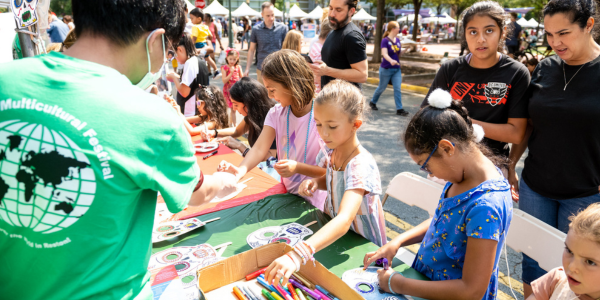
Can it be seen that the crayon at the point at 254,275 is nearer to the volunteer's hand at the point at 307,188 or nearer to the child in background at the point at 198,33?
the volunteer's hand at the point at 307,188

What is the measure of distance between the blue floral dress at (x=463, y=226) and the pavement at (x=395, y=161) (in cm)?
20

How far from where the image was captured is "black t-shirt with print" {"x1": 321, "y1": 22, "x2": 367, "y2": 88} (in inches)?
143

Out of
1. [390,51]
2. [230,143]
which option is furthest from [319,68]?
[390,51]

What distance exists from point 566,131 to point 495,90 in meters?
0.41

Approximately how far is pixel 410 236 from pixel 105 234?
126 centimetres

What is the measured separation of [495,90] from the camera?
7.16ft

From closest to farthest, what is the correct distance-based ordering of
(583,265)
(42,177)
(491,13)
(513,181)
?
(42,177), (583,265), (491,13), (513,181)

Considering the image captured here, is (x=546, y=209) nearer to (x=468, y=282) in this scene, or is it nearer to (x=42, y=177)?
(x=468, y=282)

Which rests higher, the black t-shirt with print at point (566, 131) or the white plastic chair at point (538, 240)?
the black t-shirt with print at point (566, 131)

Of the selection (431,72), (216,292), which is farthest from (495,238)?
(431,72)

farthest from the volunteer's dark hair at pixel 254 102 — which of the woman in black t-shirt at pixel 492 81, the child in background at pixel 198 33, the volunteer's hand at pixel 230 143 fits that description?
the child in background at pixel 198 33

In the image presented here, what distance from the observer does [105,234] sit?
2.74 ft

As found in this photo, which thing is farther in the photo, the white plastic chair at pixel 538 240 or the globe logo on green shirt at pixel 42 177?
the white plastic chair at pixel 538 240

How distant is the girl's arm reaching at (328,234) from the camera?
4.08 feet
